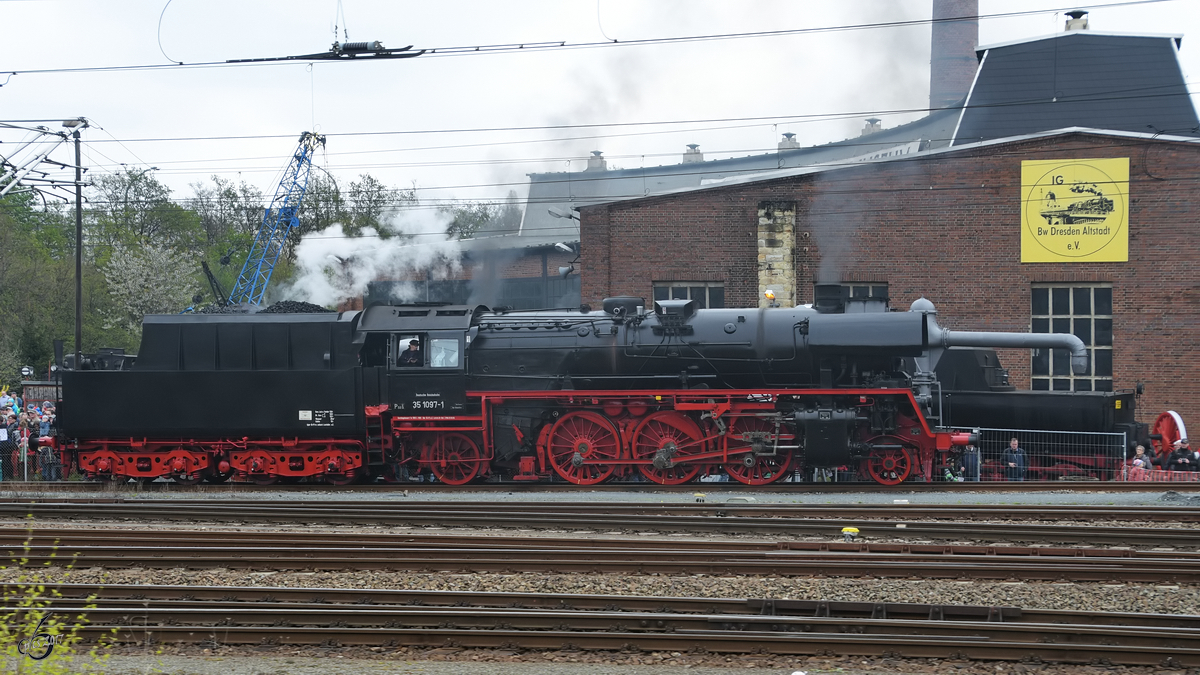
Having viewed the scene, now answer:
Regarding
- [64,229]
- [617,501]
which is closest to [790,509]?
[617,501]

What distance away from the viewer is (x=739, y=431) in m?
15.8

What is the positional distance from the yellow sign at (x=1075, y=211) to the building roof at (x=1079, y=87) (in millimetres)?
4606

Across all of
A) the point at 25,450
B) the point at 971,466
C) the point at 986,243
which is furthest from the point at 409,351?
the point at 986,243

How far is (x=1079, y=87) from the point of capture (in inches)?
1173

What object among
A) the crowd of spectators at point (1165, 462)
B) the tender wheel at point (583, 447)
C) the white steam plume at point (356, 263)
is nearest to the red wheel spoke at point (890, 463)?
the tender wheel at point (583, 447)

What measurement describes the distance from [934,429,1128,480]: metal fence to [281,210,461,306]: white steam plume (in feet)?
66.4

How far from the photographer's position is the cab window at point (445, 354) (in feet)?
53.8

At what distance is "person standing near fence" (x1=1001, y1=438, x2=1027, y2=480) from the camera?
17.3 m

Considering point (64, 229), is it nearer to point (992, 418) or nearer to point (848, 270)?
point (848, 270)

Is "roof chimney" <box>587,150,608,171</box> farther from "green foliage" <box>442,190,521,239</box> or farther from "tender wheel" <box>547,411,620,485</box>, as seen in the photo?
"tender wheel" <box>547,411,620,485</box>

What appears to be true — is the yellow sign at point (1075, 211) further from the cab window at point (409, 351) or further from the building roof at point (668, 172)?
the cab window at point (409, 351)

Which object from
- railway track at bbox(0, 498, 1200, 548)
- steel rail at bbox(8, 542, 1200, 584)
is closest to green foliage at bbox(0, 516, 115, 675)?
steel rail at bbox(8, 542, 1200, 584)

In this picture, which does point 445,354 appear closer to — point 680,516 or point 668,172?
point 680,516

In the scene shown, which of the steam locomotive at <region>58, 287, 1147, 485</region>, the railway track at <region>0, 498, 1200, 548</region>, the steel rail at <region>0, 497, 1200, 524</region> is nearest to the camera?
the railway track at <region>0, 498, 1200, 548</region>
